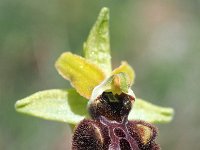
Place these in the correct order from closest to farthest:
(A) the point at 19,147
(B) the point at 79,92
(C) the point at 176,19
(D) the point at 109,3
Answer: (B) the point at 79,92 → (A) the point at 19,147 → (D) the point at 109,3 → (C) the point at 176,19

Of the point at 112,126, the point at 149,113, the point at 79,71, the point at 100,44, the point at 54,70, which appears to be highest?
the point at 54,70

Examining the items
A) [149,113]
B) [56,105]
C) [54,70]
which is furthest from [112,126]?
[54,70]

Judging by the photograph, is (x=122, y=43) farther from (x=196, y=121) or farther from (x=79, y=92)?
(x=79, y=92)

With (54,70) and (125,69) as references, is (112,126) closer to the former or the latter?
(125,69)

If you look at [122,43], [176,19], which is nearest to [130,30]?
[122,43]

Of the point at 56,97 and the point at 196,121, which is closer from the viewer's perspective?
the point at 56,97

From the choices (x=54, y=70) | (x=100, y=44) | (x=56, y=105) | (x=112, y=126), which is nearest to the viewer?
(x=112, y=126)

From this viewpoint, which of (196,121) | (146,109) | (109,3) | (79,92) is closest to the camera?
(79,92)
